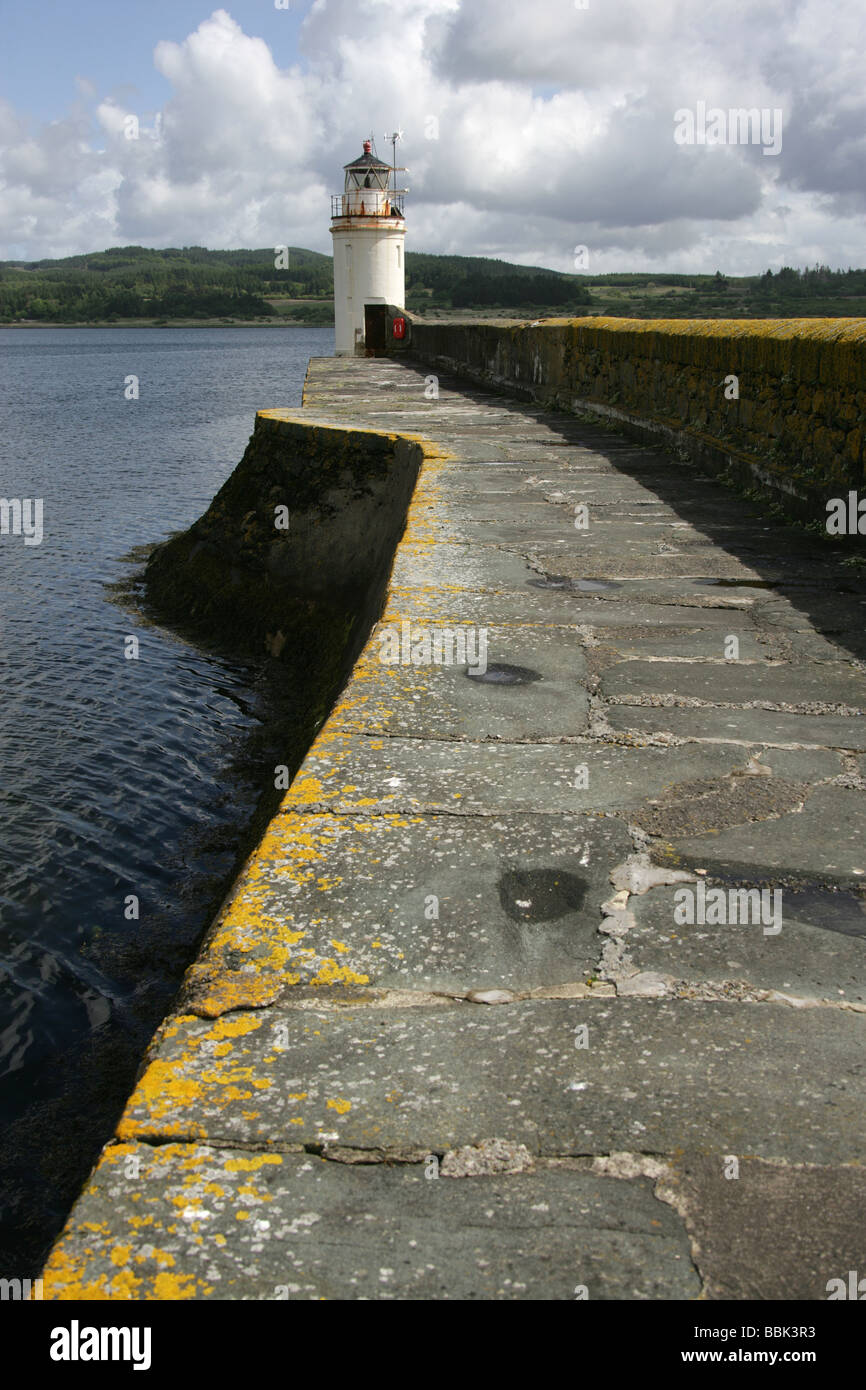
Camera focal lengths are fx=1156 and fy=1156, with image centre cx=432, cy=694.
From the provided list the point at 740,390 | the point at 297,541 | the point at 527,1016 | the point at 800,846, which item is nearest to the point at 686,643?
the point at 800,846

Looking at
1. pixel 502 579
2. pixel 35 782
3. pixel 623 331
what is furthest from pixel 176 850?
pixel 623 331

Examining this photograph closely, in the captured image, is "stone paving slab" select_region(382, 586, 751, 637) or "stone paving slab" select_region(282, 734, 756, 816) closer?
"stone paving slab" select_region(282, 734, 756, 816)

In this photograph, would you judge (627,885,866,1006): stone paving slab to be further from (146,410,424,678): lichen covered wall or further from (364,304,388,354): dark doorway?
(364,304,388,354): dark doorway

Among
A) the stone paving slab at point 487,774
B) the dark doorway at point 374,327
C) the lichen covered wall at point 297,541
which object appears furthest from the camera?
the dark doorway at point 374,327

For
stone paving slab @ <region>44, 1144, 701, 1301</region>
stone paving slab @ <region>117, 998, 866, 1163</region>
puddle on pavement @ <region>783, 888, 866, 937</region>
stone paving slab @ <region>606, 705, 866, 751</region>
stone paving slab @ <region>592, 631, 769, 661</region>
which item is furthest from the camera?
stone paving slab @ <region>592, 631, 769, 661</region>

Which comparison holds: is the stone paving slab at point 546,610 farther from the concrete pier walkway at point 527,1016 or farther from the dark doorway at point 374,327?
the dark doorway at point 374,327

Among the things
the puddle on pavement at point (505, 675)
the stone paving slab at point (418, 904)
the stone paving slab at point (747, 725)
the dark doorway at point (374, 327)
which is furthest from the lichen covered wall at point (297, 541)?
the dark doorway at point (374, 327)

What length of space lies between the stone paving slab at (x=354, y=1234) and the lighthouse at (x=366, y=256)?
31689mm

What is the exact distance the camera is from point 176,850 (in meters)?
6.88

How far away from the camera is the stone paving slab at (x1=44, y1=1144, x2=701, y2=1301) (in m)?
1.52

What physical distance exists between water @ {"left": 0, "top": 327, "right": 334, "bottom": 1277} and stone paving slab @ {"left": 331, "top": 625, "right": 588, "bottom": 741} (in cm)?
203

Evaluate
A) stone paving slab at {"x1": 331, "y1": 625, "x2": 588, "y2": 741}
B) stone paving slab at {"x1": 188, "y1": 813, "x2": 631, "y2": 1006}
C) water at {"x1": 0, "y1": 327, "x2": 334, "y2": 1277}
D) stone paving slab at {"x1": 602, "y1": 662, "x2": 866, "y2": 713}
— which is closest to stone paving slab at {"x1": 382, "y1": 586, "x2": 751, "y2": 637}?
stone paving slab at {"x1": 331, "y1": 625, "x2": 588, "y2": 741}

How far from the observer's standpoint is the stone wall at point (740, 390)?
5918 millimetres

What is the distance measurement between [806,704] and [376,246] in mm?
31126
